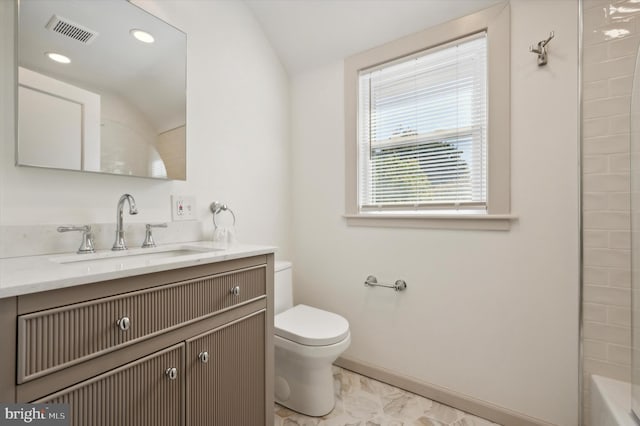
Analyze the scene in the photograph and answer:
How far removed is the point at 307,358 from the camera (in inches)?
58.7

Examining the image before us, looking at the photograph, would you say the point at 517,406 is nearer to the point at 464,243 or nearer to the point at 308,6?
the point at 464,243

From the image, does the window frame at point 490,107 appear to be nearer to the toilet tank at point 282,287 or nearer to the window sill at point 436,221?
the window sill at point 436,221

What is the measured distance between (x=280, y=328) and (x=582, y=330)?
1.44 meters

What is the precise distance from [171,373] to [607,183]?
1897 millimetres

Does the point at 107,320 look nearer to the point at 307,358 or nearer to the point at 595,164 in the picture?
the point at 307,358

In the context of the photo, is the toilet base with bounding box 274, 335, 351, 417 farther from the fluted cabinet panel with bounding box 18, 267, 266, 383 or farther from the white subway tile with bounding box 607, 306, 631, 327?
the white subway tile with bounding box 607, 306, 631, 327

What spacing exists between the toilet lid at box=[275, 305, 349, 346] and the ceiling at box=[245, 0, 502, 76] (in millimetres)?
1754

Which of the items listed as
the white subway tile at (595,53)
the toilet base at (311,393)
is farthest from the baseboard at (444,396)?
the white subway tile at (595,53)

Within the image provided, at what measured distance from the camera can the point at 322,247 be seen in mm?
2160

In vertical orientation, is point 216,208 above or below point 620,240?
above

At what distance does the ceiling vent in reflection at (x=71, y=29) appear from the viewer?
111cm

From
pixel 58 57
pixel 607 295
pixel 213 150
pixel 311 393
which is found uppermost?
pixel 58 57

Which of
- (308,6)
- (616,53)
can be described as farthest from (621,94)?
(308,6)

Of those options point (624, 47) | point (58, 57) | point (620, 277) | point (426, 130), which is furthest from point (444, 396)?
point (58, 57)
